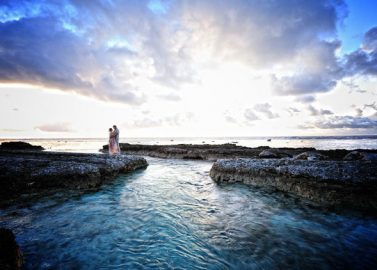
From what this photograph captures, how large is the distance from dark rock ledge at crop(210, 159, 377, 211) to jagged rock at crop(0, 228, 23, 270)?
11840mm

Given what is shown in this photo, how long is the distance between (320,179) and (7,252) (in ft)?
42.9

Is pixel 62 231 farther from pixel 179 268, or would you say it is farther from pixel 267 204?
pixel 267 204

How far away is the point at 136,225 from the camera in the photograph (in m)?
7.55

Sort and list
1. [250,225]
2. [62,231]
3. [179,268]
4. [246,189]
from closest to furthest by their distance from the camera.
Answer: [179,268]
[62,231]
[250,225]
[246,189]

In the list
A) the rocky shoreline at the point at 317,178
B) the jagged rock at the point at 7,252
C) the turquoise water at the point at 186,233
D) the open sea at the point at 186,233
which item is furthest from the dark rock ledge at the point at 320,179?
the jagged rock at the point at 7,252

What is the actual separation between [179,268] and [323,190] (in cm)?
910

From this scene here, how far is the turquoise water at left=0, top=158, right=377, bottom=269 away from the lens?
5.39m

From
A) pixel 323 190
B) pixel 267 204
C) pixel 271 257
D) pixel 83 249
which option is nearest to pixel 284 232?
pixel 271 257

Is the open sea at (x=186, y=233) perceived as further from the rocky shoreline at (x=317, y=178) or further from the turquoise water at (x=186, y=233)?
the rocky shoreline at (x=317, y=178)

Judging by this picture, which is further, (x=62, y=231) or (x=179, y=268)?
(x=62, y=231)

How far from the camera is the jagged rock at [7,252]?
388 centimetres

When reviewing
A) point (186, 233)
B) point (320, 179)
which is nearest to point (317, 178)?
point (320, 179)

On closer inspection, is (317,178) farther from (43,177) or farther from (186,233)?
(43,177)

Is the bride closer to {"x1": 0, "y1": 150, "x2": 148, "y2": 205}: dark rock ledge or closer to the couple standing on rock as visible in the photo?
the couple standing on rock
